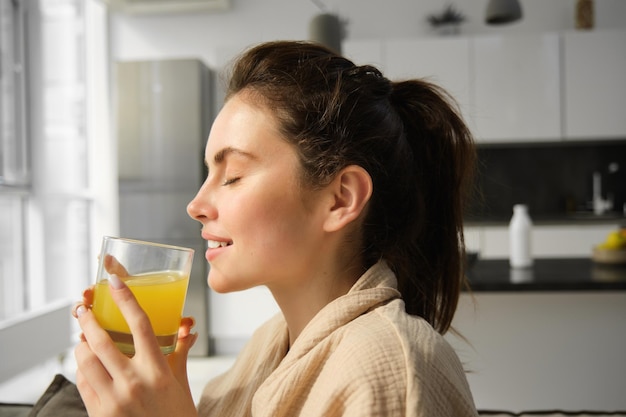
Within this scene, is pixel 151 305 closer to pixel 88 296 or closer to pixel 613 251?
pixel 88 296

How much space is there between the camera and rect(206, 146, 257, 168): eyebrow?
0.93 meters

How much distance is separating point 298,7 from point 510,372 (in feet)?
12.0

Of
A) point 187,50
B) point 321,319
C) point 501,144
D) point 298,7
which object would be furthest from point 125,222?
point 321,319

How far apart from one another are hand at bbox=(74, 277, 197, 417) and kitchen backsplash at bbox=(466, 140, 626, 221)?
445cm

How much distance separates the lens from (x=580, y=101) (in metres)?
4.50

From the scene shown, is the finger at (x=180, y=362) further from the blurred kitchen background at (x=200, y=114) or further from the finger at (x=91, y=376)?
the blurred kitchen background at (x=200, y=114)

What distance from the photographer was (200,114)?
452cm

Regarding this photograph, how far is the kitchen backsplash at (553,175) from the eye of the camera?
4.96 metres

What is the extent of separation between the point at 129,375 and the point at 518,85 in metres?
4.36

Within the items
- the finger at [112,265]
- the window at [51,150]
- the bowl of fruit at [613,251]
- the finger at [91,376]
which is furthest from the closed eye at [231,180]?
the window at [51,150]

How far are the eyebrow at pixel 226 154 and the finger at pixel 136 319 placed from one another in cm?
26

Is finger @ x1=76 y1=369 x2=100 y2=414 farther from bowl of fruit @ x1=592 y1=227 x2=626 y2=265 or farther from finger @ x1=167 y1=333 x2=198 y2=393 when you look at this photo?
bowl of fruit @ x1=592 y1=227 x2=626 y2=265

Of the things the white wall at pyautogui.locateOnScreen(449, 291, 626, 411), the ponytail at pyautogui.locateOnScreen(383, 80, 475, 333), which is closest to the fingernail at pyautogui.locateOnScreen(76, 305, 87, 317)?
the ponytail at pyautogui.locateOnScreen(383, 80, 475, 333)

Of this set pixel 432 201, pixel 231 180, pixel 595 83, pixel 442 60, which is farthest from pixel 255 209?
pixel 595 83
